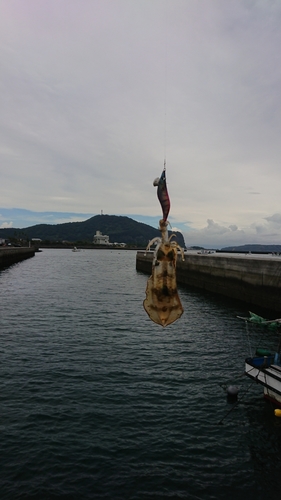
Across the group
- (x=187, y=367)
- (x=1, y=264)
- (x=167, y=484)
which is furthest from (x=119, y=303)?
(x=1, y=264)

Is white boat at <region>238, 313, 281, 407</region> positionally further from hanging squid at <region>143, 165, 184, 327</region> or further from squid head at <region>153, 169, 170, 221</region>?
squid head at <region>153, 169, 170, 221</region>

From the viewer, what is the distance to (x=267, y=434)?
10.8 metres

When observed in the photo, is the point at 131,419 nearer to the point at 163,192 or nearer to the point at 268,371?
the point at 268,371

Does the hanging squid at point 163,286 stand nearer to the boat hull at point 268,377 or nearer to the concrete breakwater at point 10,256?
the boat hull at point 268,377

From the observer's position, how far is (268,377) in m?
12.4

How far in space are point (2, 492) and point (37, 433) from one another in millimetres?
2391

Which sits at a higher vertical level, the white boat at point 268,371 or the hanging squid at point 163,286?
the hanging squid at point 163,286

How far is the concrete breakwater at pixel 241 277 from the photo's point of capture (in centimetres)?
2839

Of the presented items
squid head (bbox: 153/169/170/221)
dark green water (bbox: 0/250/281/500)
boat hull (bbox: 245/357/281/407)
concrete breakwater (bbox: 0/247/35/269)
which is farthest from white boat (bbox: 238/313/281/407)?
concrete breakwater (bbox: 0/247/35/269)

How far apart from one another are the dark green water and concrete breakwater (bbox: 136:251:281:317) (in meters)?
7.74

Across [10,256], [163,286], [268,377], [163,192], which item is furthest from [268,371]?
[10,256]

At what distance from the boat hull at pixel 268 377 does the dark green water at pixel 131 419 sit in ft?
1.52

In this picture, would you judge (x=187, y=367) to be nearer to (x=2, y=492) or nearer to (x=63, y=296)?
(x=2, y=492)

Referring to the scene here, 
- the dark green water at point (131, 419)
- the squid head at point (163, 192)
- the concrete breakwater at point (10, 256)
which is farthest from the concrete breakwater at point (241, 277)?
the concrete breakwater at point (10, 256)
